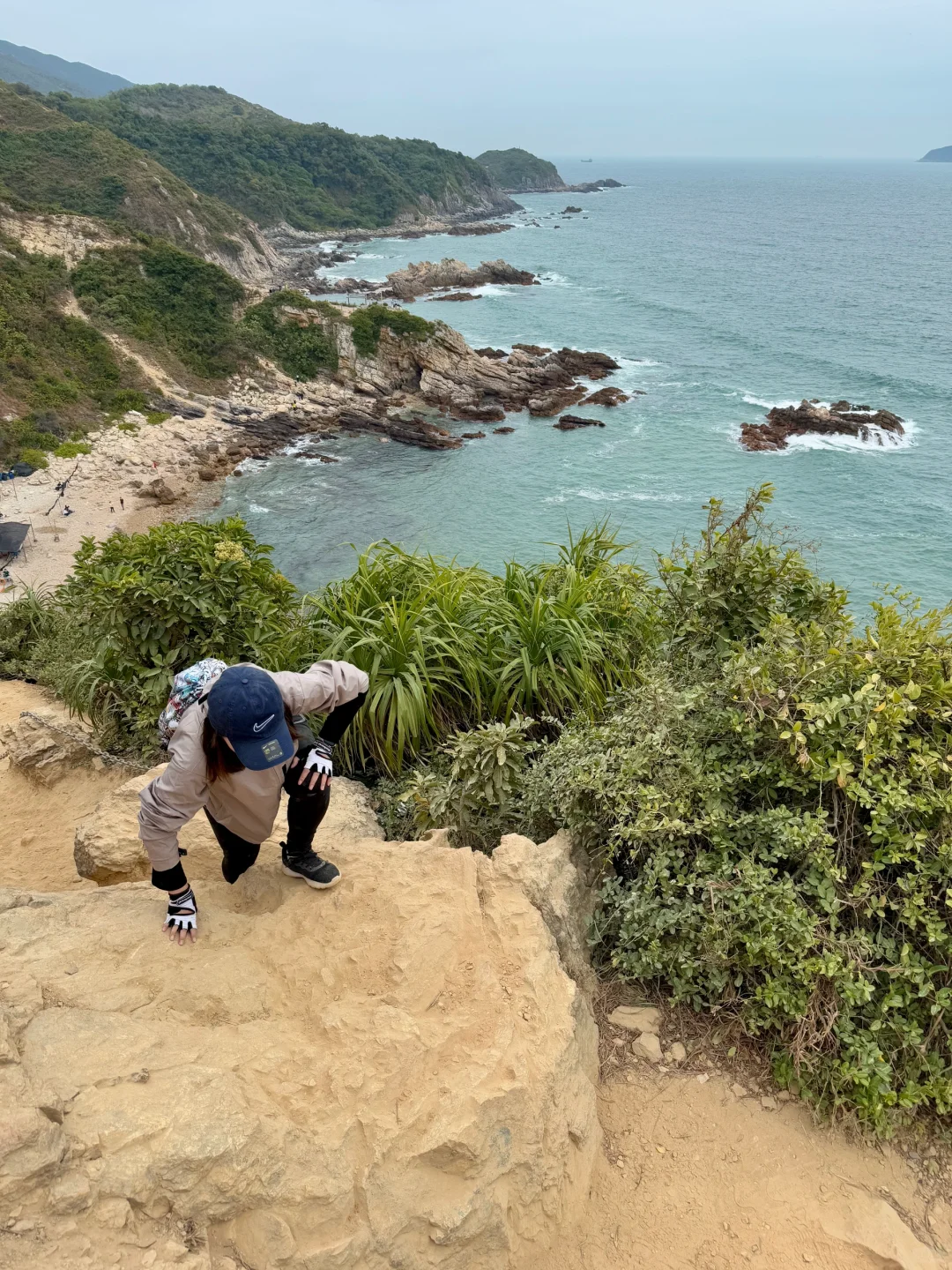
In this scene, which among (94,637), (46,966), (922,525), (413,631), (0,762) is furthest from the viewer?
(922,525)

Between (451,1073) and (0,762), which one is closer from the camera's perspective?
(451,1073)

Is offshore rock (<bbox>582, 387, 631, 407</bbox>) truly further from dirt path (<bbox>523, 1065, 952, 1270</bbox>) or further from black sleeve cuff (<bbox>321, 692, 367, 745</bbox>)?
dirt path (<bbox>523, 1065, 952, 1270</bbox>)

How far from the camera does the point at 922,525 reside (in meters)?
22.0

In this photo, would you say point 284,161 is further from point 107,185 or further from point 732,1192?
point 732,1192

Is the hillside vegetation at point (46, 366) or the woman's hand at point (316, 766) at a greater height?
the hillside vegetation at point (46, 366)

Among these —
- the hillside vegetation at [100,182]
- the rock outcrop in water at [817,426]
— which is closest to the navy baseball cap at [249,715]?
the rock outcrop in water at [817,426]

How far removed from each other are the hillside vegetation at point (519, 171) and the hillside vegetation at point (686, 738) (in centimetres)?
14824

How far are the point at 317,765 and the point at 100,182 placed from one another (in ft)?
171

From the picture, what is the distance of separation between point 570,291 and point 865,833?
56.7 m

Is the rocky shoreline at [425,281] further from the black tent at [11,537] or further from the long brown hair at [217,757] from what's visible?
the long brown hair at [217,757]

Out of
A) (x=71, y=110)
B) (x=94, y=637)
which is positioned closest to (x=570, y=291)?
(x=71, y=110)

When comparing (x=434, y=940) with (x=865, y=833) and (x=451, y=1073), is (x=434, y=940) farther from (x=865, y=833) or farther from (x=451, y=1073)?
(x=865, y=833)

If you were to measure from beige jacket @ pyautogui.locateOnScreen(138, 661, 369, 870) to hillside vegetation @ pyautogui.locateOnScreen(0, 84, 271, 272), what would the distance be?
1805 inches

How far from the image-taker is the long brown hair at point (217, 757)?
8.41 ft
